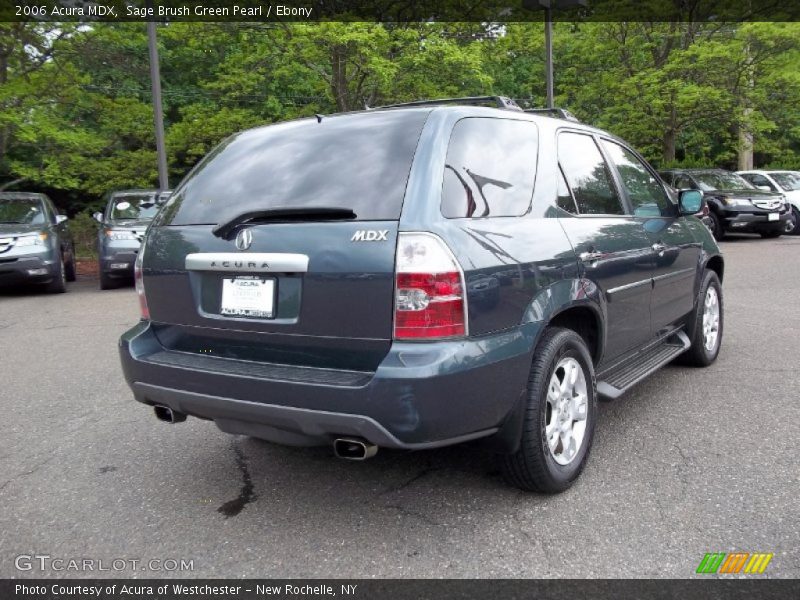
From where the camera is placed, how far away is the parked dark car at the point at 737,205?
52.4ft

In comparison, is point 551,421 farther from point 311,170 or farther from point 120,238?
point 120,238

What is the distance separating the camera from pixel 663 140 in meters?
23.1

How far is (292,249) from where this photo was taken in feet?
9.19

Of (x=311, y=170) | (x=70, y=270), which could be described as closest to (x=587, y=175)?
(x=311, y=170)

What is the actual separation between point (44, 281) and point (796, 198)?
55.3ft

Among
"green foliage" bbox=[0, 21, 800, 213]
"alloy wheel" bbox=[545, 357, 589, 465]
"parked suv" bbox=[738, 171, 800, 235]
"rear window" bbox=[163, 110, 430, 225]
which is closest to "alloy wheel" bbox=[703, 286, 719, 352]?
"alloy wheel" bbox=[545, 357, 589, 465]

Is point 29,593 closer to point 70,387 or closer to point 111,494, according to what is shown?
point 111,494

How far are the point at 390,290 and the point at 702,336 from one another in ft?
11.3

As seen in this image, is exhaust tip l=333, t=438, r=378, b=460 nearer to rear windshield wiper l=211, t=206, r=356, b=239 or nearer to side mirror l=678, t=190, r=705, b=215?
rear windshield wiper l=211, t=206, r=356, b=239

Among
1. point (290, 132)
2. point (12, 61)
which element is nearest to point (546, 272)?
point (290, 132)

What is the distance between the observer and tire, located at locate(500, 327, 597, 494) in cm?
299

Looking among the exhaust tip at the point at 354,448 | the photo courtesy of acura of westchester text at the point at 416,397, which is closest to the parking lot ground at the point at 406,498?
the photo courtesy of acura of westchester text at the point at 416,397

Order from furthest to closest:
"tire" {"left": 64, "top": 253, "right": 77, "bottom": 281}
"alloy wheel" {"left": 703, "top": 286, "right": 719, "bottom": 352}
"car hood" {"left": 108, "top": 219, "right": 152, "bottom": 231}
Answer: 1. "tire" {"left": 64, "top": 253, "right": 77, "bottom": 281}
2. "car hood" {"left": 108, "top": 219, "right": 152, "bottom": 231}
3. "alloy wheel" {"left": 703, "top": 286, "right": 719, "bottom": 352}

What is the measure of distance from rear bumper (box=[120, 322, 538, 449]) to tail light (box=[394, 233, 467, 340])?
7 cm
